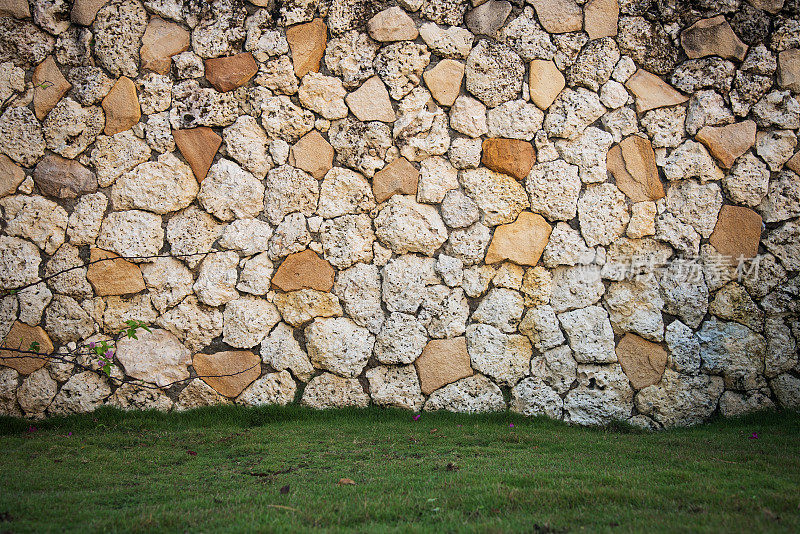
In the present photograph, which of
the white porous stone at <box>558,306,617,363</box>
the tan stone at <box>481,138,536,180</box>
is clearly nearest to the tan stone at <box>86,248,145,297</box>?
the tan stone at <box>481,138,536,180</box>

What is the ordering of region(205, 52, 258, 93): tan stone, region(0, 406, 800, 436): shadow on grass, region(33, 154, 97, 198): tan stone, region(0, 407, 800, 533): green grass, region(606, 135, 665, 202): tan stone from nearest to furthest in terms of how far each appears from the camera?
region(0, 407, 800, 533): green grass → region(0, 406, 800, 436): shadow on grass → region(33, 154, 97, 198): tan stone → region(205, 52, 258, 93): tan stone → region(606, 135, 665, 202): tan stone

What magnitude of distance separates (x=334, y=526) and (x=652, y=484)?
156cm

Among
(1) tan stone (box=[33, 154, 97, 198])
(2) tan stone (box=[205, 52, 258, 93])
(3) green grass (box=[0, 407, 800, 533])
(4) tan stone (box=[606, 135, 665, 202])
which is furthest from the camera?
(4) tan stone (box=[606, 135, 665, 202])

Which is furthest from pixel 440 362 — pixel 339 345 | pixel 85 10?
pixel 85 10

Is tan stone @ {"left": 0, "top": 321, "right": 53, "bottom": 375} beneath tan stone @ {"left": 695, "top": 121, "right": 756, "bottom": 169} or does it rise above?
beneath

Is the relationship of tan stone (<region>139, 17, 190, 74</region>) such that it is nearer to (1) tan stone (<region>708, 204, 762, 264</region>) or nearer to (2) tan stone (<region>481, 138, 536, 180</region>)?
(2) tan stone (<region>481, 138, 536, 180</region>)

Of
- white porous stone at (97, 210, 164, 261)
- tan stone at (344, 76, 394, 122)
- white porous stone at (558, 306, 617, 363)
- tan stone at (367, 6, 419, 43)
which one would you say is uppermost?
tan stone at (367, 6, 419, 43)

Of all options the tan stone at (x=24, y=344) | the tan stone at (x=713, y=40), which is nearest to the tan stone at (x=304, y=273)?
the tan stone at (x=24, y=344)

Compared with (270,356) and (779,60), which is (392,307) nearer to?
(270,356)

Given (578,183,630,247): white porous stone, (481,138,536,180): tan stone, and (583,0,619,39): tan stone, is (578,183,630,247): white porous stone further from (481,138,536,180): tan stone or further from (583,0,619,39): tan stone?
(583,0,619,39): tan stone

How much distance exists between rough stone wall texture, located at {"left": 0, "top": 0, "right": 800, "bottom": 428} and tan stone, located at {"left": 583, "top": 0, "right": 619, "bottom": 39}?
2cm

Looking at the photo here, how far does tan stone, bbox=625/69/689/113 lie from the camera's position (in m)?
4.15

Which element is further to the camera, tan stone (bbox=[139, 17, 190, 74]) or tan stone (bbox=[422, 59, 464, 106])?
tan stone (bbox=[422, 59, 464, 106])

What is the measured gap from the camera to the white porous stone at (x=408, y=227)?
13.3 feet
